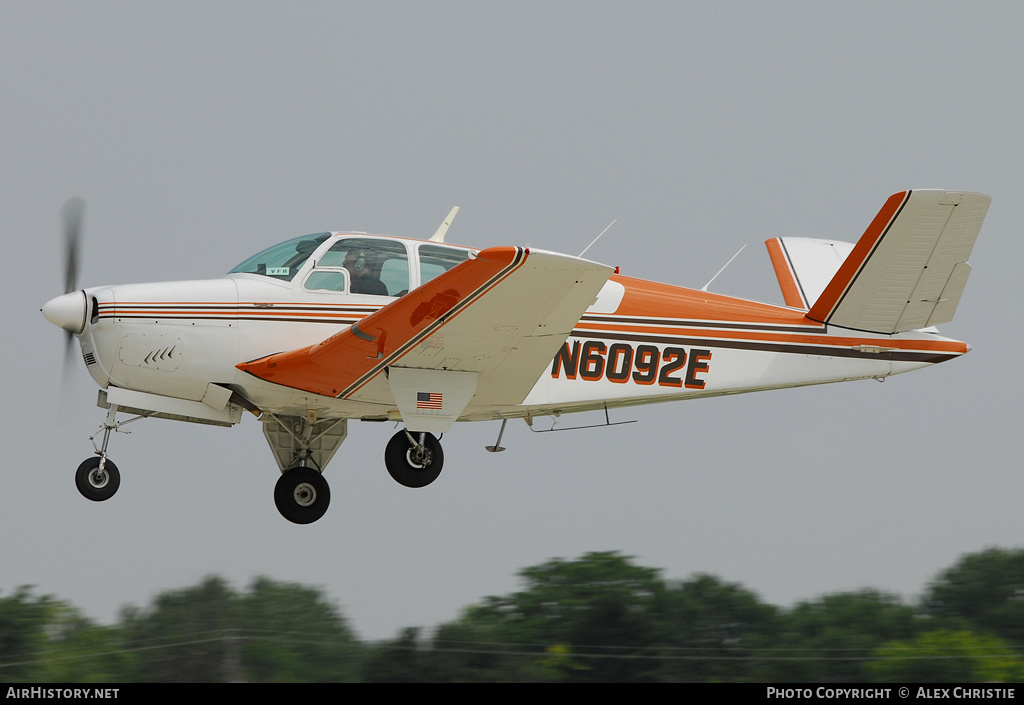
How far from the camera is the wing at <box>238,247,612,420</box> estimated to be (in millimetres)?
8383

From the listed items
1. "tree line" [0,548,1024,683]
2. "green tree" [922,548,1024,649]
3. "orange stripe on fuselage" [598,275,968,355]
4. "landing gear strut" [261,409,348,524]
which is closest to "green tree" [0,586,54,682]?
"tree line" [0,548,1024,683]

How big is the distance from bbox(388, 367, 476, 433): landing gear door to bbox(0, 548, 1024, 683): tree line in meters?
1.96

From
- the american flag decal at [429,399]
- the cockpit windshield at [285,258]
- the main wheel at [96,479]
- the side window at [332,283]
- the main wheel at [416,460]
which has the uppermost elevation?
the cockpit windshield at [285,258]

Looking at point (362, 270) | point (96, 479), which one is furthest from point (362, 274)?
point (96, 479)

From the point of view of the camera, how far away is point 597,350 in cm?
1077

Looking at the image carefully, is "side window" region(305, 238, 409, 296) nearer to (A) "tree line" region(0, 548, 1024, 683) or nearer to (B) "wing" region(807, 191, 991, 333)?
(A) "tree line" region(0, 548, 1024, 683)

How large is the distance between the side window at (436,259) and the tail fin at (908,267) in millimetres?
3550

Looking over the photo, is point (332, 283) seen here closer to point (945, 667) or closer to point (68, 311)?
point (68, 311)

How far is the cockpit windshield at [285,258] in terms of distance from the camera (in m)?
10.3

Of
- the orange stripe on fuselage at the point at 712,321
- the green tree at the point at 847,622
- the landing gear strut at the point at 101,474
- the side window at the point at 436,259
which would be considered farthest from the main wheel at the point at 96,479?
the green tree at the point at 847,622

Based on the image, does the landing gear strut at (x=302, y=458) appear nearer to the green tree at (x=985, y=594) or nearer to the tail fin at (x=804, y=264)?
the tail fin at (x=804, y=264)

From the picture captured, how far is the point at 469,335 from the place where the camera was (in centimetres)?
931

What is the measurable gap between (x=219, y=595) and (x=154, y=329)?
1013 cm
